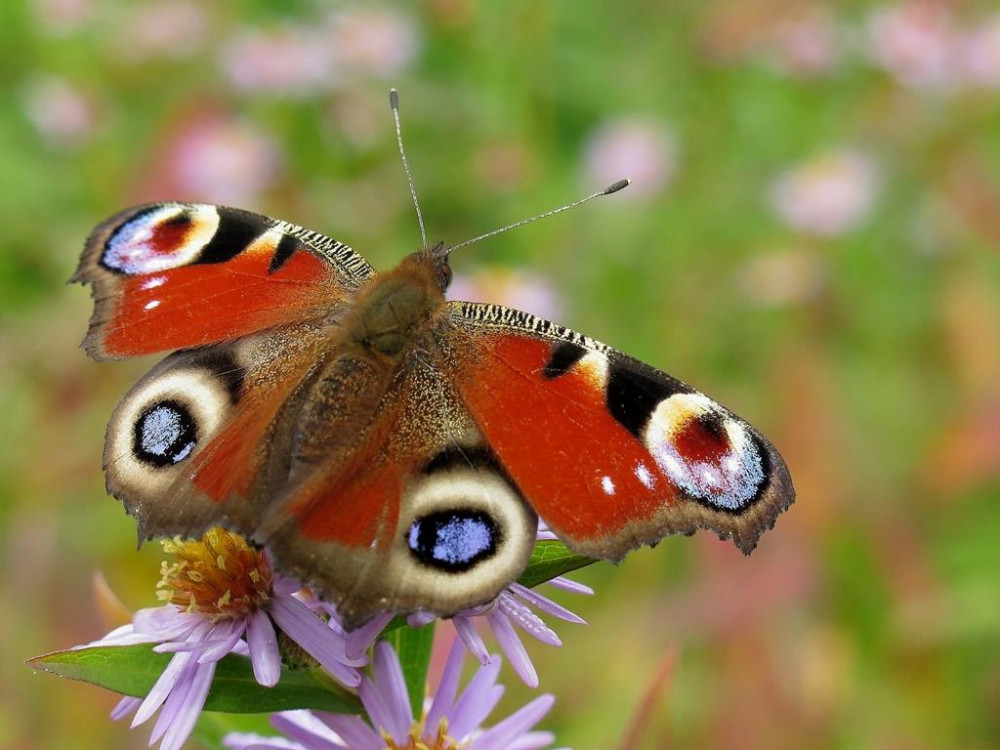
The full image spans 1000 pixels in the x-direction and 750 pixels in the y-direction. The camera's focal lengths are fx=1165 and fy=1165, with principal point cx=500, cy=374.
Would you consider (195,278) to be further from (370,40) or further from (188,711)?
(370,40)

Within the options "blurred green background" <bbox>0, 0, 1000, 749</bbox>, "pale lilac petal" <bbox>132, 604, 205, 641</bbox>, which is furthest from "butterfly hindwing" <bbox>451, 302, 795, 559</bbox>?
"blurred green background" <bbox>0, 0, 1000, 749</bbox>

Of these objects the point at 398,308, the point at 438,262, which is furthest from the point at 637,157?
the point at 398,308

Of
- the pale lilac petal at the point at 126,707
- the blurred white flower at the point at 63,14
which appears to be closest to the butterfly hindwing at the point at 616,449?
the pale lilac petal at the point at 126,707

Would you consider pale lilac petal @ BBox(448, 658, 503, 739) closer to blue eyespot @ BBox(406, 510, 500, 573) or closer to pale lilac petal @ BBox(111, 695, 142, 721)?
blue eyespot @ BBox(406, 510, 500, 573)

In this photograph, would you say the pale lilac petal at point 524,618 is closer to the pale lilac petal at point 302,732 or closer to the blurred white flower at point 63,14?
the pale lilac petal at point 302,732

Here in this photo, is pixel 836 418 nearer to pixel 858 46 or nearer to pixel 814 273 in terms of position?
pixel 814 273
